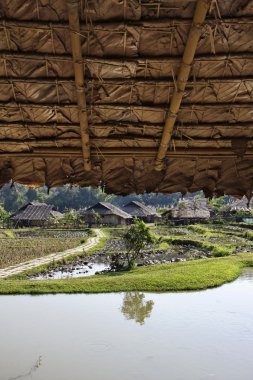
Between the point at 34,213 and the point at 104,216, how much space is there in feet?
27.3

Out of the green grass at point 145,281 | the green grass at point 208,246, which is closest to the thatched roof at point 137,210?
the green grass at point 208,246

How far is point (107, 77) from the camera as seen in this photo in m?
3.57

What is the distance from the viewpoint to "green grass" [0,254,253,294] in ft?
49.7

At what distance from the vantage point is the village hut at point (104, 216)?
45844 millimetres

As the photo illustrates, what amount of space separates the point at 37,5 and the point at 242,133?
2.48 meters

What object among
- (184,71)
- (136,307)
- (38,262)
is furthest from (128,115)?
(38,262)

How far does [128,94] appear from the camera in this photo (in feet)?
12.4

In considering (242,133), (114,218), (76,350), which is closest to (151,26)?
(242,133)

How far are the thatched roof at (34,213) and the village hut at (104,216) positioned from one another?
4089mm

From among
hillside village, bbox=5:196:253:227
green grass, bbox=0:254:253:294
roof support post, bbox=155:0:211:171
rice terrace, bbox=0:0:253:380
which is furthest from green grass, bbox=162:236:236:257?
roof support post, bbox=155:0:211:171

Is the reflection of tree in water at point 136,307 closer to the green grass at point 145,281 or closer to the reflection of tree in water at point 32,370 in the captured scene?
the green grass at point 145,281

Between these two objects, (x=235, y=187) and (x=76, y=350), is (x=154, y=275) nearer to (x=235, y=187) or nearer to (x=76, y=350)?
(x=76, y=350)

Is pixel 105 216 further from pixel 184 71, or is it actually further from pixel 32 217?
pixel 184 71

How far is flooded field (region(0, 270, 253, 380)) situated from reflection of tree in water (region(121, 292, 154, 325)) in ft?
0.11
